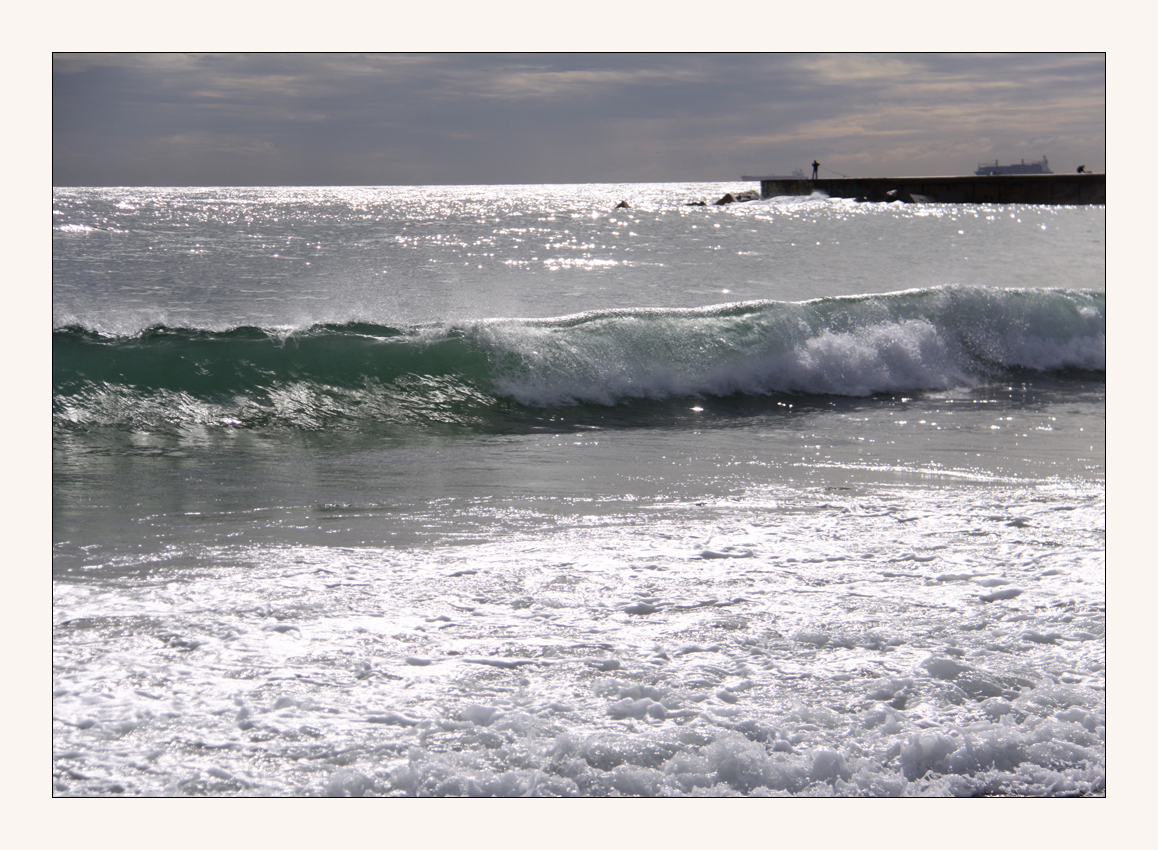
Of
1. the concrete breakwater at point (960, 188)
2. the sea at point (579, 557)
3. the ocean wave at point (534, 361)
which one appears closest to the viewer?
the sea at point (579, 557)

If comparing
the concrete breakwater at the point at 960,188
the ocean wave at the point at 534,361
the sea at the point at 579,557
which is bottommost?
the sea at the point at 579,557

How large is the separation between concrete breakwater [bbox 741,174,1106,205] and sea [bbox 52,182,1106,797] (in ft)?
118

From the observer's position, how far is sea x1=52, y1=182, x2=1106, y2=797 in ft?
7.85

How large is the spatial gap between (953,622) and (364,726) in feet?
6.79

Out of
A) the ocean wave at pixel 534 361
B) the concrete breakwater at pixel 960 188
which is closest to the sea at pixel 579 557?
the ocean wave at pixel 534 361

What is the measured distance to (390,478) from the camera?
5301 millimetres

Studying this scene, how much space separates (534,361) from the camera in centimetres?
852

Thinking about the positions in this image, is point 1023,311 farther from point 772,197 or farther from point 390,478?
point 772,197

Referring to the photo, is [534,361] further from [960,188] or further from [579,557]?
[960,188]

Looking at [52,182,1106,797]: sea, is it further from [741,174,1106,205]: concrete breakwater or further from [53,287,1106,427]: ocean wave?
[741,174,1106,205]: concrete breakwater

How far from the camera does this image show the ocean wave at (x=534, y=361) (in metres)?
7.60

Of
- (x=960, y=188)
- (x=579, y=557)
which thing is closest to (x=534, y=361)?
(x=579, y=557)

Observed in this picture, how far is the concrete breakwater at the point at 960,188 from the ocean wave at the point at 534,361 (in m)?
33.3

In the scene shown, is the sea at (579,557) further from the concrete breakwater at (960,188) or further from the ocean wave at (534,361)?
the concrete breakwater at (960,188)
